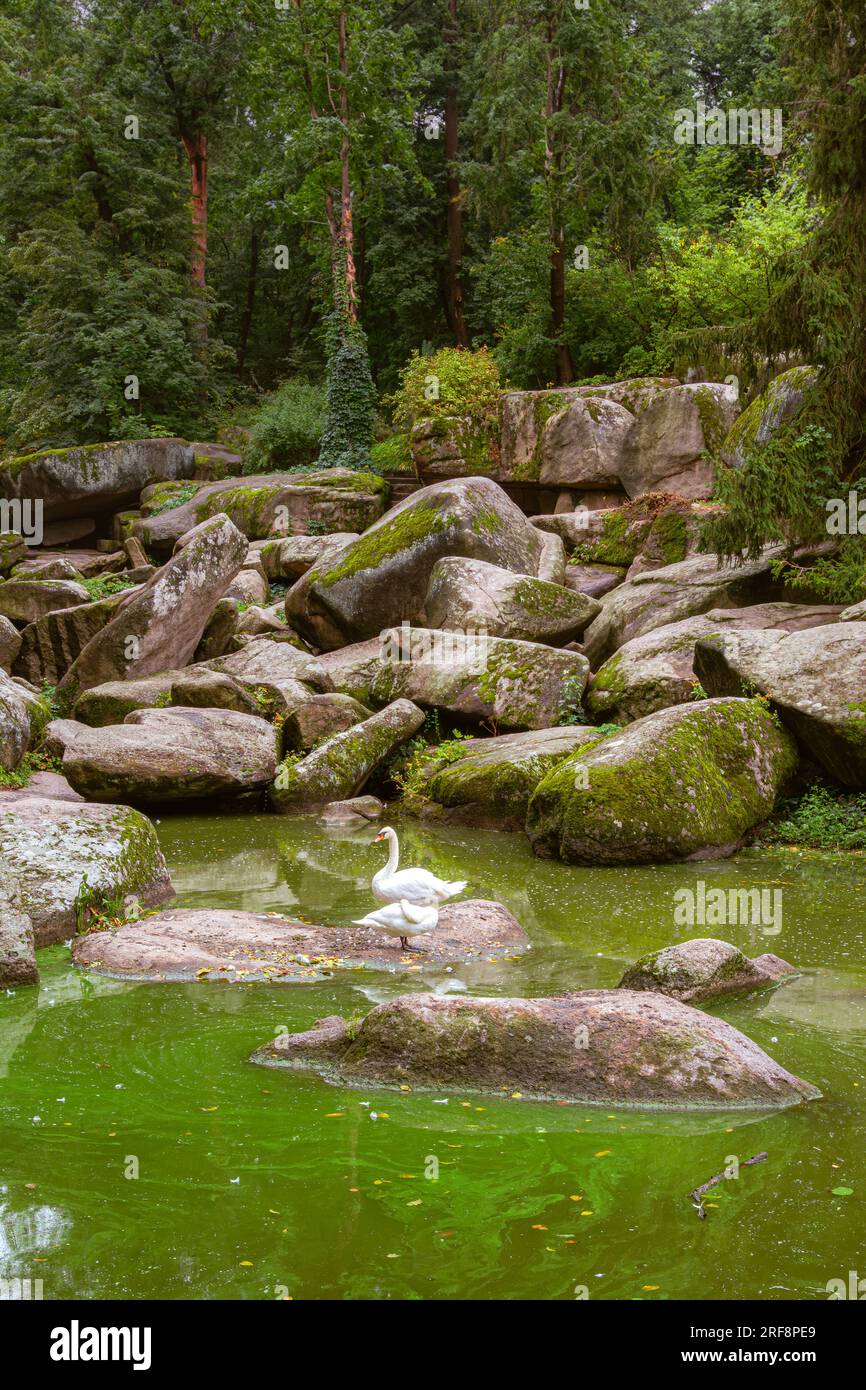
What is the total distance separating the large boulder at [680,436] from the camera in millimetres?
21453

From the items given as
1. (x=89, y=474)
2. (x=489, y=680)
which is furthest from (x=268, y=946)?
(x=89, y=474)

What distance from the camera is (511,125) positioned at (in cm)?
2606

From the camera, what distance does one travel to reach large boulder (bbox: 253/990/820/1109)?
538cm

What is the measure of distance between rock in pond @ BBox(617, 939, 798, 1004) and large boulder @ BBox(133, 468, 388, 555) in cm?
1908

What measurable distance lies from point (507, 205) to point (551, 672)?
1885 cm

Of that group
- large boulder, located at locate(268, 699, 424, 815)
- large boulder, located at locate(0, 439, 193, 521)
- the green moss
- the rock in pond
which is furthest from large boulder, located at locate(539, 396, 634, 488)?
the rock in pond

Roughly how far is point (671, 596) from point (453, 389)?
11.8 meters

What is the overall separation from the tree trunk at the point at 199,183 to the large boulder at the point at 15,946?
1256 inches

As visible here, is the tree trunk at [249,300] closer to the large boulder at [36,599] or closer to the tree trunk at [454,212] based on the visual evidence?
the tree trunk at [454,212]

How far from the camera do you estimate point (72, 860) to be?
8789 millimetres

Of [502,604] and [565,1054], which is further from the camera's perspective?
[502,604]

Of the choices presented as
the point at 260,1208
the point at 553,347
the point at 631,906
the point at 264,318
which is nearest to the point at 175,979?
the point at 260,1208

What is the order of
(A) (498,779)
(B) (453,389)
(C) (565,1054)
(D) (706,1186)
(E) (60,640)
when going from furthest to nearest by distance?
(B) (453,389) → (E) (60,640) → (A) (498,779) → (C) (565,1054) → (D) (706,1186)

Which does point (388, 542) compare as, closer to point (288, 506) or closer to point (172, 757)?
point (172, 757)
